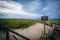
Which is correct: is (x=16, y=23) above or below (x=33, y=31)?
above

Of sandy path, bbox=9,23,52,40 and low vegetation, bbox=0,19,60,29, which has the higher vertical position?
low vegetation, bbox=0,19,60,29

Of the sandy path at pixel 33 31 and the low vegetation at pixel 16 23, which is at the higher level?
the low vegetation at pixel 16 23

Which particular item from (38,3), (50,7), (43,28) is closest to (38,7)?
(38,3)

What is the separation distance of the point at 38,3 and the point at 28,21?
380mm

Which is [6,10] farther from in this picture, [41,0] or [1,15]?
[41,0]

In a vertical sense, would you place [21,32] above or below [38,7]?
below

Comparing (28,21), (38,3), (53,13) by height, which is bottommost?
(28,21)

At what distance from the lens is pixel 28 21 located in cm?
207

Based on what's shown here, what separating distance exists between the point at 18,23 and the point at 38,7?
1.55 feet

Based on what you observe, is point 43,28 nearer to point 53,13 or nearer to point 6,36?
point 53,13

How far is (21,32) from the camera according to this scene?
6.81ft

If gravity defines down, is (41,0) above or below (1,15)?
above

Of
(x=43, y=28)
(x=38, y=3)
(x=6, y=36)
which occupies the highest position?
(x=38, y=3)

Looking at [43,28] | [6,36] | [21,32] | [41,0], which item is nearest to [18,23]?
[21,32]
